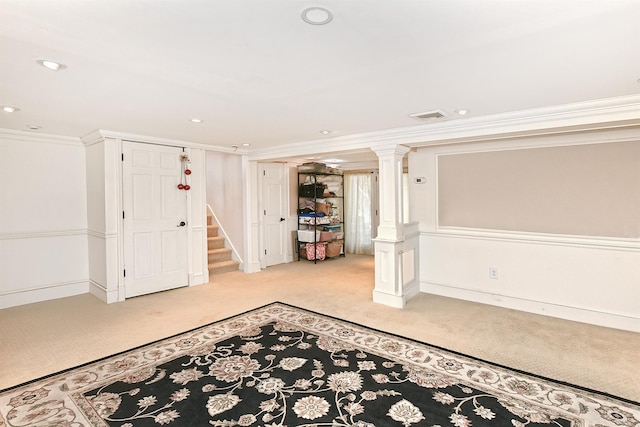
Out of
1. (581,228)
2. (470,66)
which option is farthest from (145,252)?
(581,228)

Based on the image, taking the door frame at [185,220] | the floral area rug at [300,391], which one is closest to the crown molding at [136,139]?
the door frame at [185,220]

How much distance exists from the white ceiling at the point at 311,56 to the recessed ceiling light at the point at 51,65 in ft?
0.13

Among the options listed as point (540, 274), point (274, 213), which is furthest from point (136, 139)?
point (540, 274)

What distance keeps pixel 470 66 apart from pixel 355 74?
2.33 feet

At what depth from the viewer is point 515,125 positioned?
128 inches

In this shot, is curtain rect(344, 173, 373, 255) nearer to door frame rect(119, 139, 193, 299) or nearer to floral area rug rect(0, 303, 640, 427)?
door frame rect(119, 139, 193, 299)

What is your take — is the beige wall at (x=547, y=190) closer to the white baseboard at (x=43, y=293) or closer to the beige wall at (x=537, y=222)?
the beige wall at (x=537, y=222)

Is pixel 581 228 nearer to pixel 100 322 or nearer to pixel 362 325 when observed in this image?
pixel 362 325

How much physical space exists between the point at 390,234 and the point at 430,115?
1.49 meters

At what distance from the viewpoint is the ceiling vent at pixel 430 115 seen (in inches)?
126

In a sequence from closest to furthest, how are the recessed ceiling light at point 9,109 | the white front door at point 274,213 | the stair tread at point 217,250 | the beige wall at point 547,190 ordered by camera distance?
the recessed ceiling light at point 9,109 < the beige wall at point 547,190 < the stair tread at point 217,250 < the white front door at point 274,213

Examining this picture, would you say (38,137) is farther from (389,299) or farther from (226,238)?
(389,299)

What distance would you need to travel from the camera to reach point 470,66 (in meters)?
2.12

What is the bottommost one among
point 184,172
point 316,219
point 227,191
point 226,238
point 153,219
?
point 226,238
